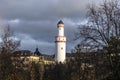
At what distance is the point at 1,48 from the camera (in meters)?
46.4

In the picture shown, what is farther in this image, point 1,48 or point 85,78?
point 85,78

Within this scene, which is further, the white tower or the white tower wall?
the white tower

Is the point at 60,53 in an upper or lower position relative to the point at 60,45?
lower

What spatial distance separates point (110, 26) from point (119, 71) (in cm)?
431

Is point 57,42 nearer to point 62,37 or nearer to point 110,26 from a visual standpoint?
point 62,37

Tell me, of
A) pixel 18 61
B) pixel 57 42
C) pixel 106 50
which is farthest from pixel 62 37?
pixel 106 50

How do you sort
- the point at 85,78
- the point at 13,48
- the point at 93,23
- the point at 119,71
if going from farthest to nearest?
1. the point at 85,78
2. the point at 13,48
3. the point at 93,23
4. the point at 119,71

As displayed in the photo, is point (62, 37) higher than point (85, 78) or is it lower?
higher

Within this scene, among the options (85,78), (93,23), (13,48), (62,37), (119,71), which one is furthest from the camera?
(62,37)

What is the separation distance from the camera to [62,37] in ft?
525

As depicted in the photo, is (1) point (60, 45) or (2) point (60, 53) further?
(1) point (60, 45)

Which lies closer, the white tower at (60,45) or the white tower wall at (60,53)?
the white tower wall at (60,53)

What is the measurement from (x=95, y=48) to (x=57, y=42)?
412 ft

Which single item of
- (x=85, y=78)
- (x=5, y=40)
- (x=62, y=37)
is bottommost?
(x=85, y=78)
